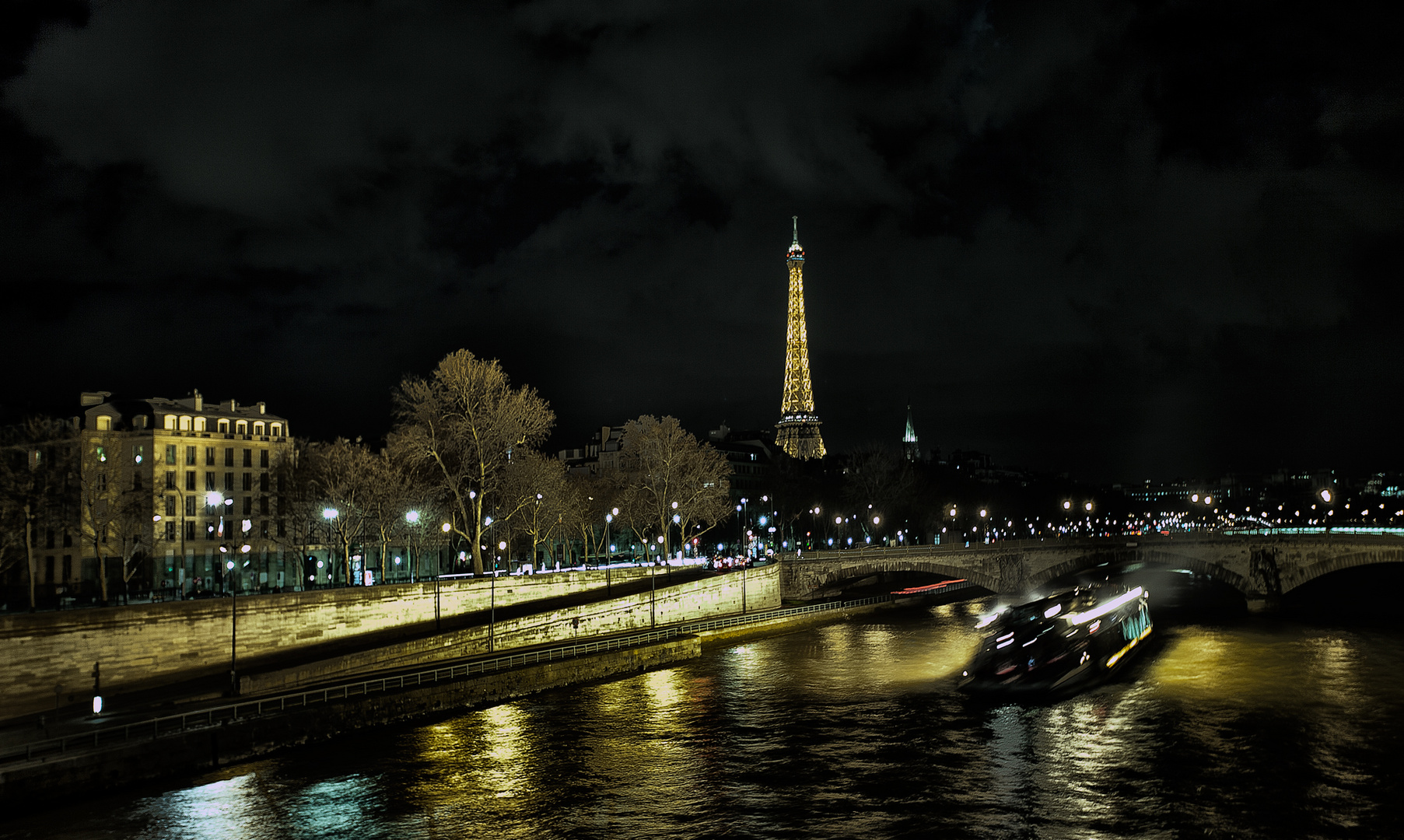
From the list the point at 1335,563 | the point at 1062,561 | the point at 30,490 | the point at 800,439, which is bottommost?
the point at 1335,563

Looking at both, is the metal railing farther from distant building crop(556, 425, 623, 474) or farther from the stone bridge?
distant building crop(556, 425, 623, 474)

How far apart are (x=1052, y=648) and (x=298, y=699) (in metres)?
29.7

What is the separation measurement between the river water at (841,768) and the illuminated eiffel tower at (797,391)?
350 feet

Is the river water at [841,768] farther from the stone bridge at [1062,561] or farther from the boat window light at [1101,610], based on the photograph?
the stone bridge at [1062,561]

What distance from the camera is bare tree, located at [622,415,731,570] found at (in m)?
80.6

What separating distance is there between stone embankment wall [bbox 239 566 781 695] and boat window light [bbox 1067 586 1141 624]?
23.8 meters

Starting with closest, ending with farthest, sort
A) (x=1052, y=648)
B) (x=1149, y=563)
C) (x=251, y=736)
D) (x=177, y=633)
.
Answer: (x=251, y=736)
(x=177, y=633)
(x=1052, y=648)
(x=1149, y=563)

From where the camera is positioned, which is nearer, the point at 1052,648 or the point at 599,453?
the point at 1052,648

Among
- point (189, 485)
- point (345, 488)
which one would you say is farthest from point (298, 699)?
point (189, 485)

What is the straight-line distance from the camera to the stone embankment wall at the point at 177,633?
34.8m

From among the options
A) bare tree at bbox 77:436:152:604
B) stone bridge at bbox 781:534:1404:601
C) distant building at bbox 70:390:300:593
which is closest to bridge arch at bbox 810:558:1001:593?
stone bridge at bbox 781:534:1404:601

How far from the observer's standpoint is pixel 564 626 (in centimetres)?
5141

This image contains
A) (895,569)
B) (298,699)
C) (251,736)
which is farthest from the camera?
(895,569)

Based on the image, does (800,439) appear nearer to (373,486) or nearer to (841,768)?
(373,486)
